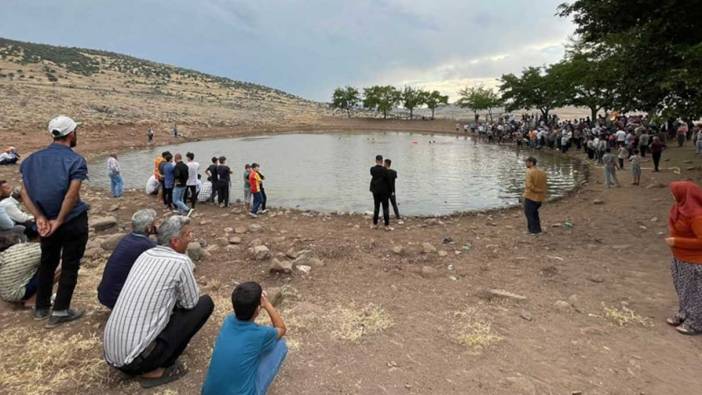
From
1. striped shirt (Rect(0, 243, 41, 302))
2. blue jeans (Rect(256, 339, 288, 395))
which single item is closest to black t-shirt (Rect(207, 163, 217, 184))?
striped shirt (Rect(0, 243, 41, 302))

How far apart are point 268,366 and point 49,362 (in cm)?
232

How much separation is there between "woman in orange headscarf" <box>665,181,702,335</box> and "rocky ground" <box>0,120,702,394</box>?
26 centimetres

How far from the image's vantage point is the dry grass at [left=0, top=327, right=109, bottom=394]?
3717 mm

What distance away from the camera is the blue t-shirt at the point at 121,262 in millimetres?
4117

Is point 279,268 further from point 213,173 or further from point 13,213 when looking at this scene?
point 213,173

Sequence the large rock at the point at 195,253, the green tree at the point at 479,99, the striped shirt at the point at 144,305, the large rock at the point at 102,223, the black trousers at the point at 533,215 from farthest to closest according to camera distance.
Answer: the green tree at the point at 479,99, the large rock at the point at 102,223, the black trousers at the point at 533,215, the large rock at the point at 195,253, the striped shirt at the point at 144,305

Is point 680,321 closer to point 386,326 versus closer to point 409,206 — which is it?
point 386,326

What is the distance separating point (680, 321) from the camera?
16.6 ft

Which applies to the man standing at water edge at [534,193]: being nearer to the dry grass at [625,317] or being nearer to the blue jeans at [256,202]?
the dry grass at [625,317]

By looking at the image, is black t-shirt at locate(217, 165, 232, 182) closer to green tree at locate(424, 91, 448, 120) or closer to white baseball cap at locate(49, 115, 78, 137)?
white baseball cap at locate(49, 115, 78, 137)

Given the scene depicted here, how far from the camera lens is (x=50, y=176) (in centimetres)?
414

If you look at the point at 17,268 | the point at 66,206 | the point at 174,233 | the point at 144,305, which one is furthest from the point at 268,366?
the point at 17,268

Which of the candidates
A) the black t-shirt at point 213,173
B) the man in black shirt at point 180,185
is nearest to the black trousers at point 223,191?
the black t-shirt at point 213,173

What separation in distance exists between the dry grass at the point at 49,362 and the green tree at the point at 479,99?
2447 inches
